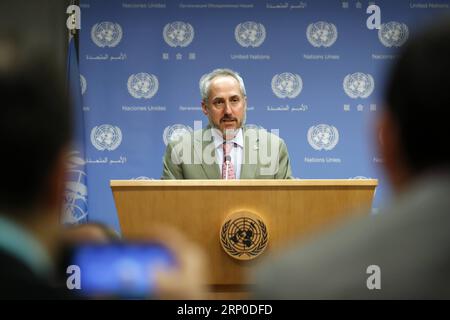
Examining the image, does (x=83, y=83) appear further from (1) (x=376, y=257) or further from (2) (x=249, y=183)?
(1) (x=376, y=257)

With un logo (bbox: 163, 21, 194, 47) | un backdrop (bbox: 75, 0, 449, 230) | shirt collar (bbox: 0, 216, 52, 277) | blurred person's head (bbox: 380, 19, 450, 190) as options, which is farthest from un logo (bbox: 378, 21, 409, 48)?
shirt collar (bbox: 0, 216, 52, 277)

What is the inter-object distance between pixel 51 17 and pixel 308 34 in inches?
84.6

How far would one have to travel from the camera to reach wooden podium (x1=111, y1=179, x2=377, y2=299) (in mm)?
1614

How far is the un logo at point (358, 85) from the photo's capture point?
171 inches

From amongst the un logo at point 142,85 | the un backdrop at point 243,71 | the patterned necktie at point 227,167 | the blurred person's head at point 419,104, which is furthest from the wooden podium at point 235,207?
the un logo at point 142,85

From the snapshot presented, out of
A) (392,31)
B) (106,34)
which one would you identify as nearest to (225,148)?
(106,34)

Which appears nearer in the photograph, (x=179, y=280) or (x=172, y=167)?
(x=179, y=280)

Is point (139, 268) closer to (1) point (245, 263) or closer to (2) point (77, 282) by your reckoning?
(2) point (77, 282)

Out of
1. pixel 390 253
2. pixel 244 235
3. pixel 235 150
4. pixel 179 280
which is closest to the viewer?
pixel 390 253

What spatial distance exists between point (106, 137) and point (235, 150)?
74.9 inches

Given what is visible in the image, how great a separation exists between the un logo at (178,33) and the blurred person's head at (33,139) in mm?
3762

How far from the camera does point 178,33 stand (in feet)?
14.2

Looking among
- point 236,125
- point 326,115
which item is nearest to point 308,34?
point 326,115

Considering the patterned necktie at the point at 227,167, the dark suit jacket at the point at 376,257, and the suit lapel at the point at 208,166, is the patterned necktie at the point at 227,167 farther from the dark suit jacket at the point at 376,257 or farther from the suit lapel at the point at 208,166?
the dark suit jacket at the point at 376,257
